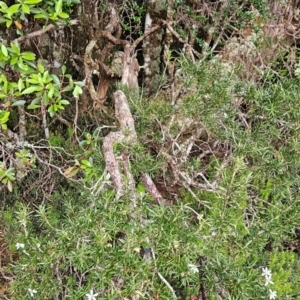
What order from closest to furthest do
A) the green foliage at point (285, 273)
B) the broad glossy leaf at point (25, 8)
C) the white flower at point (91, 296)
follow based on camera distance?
the white flower at point (91, 296) < the broad glossy leaf at point (25, 8) < the green foliage at point (285, 273)

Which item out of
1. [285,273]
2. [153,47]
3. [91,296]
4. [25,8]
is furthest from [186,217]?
[153,47]

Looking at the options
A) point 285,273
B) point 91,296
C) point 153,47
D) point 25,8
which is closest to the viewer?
point 91,296

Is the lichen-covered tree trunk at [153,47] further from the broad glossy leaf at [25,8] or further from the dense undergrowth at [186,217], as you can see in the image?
the broad glossy leaf at [25,8]

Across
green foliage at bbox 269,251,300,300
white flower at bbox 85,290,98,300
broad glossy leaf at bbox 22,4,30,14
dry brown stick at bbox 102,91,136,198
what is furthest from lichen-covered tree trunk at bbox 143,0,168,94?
white flower at bbox 85,290,98,300

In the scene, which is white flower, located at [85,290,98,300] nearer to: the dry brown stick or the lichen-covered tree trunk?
the dry brown stick

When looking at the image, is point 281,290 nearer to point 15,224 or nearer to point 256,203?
point 256,203

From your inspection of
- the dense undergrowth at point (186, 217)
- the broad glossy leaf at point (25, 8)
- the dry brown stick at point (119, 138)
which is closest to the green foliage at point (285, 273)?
the dense undergrowth at point (186, 217)

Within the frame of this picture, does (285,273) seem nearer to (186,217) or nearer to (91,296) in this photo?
(186,217)

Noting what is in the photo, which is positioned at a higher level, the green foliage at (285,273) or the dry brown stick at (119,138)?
the dry brown stick at (119,138)

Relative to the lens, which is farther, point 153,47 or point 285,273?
point 153,47

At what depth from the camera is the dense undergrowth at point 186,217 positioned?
141 centimetres

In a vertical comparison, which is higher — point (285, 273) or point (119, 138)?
point (119, 138)

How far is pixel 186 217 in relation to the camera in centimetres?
150

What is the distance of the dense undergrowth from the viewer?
1412 mm
